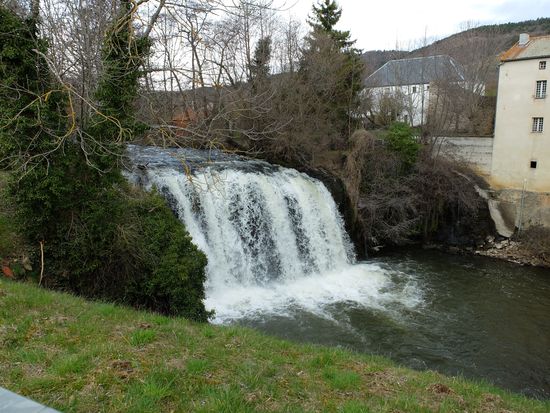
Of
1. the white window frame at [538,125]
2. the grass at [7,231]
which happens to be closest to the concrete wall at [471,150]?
the white window frame at [538,125]

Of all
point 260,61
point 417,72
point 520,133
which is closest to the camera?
point 260,61

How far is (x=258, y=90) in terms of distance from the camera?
1789 cm

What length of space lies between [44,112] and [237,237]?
21.6 ft

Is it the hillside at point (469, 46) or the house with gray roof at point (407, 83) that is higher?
the hillside at point (469, 46)

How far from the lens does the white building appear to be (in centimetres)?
1909

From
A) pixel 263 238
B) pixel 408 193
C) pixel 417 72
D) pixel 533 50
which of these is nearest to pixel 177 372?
pixel 263 238

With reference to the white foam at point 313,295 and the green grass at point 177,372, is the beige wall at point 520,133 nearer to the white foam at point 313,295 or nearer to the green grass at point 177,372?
the white foam at point 313,295

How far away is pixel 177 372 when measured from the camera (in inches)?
156

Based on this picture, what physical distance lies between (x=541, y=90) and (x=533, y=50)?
1941mm

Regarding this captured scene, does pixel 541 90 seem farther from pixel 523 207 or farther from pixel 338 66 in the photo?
pixel 338 66

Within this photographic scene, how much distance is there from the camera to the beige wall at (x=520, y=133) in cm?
1916

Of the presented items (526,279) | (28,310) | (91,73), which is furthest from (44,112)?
(526,279)

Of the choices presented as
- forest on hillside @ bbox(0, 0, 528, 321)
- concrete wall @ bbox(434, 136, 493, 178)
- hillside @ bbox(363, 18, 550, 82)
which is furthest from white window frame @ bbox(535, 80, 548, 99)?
forest on hillside @ bbox(0, 0, 528, 321)

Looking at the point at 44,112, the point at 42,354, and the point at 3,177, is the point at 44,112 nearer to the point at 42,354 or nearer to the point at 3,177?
the point at 3,177
